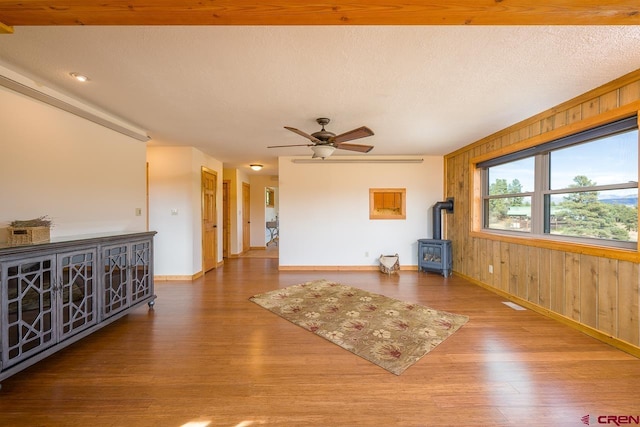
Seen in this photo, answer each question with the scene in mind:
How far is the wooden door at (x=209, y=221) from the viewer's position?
207 inches

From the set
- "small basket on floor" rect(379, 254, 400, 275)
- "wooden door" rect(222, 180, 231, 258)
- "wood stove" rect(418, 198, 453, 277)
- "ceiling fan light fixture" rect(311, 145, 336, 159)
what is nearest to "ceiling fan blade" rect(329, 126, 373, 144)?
"ceiling fan light fixture" rect(311, 145, 336, 159)

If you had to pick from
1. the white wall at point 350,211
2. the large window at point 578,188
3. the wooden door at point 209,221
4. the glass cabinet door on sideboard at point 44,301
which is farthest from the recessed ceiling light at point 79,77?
the large window at point 578,188

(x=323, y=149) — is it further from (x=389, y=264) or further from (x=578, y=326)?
(x=578, y=326)

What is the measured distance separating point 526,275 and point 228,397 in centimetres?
376

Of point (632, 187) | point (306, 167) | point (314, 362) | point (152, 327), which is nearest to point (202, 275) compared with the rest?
point (152, 327)

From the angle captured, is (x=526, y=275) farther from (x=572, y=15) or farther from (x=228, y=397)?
(x=228, y=397)

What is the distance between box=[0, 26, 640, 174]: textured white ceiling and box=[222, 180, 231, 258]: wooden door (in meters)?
3.59

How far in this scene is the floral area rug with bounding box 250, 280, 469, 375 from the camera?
2.28 meters

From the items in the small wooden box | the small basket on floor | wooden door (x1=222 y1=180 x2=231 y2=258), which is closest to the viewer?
the small wooden box

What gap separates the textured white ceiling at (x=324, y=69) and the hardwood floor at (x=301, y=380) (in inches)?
95.7

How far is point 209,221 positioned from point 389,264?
12.9 feet

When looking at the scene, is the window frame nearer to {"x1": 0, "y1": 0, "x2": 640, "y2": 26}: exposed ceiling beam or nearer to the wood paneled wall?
the wood paneled wall

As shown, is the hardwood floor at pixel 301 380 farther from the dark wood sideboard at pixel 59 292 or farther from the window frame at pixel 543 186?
the window frame at pixel 543 186

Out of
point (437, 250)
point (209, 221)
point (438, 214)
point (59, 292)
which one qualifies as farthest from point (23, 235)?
point (438, 214)
